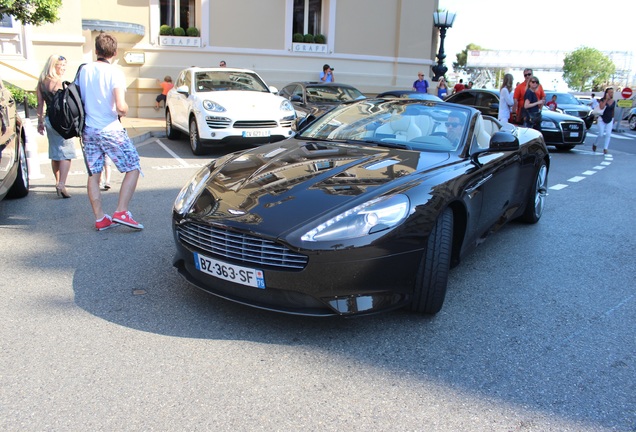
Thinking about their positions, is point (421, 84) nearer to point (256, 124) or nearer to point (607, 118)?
point (607, 118)

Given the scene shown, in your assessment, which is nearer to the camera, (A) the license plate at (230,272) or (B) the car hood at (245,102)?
(A) the license plate at (230,272)

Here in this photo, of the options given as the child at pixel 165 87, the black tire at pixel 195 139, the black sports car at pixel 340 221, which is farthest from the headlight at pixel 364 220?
the child at pixel 165 87

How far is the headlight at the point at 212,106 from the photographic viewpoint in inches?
397

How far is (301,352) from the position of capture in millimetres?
3215

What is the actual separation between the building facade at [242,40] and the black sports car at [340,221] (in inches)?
544

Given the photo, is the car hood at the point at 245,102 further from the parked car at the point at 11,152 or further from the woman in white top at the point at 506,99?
the woman in white top at the point at 506,99

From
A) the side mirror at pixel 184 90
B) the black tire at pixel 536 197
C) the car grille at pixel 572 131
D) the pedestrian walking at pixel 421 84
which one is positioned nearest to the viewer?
the black tire at pixel 536 197

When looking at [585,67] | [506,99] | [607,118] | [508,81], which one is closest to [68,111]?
[508,81]

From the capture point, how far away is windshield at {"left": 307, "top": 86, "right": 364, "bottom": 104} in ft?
42.5

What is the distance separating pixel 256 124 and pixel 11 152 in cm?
484

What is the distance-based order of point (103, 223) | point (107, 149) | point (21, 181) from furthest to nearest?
1. point (21, 181)
2. point (103, 223)
3. point (107, 149)

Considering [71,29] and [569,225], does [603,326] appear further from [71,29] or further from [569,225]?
[71,29]

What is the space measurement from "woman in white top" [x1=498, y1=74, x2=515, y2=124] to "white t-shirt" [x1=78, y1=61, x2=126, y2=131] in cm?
943

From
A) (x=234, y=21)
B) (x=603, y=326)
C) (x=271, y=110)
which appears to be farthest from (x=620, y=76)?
(x=603, y=326)
